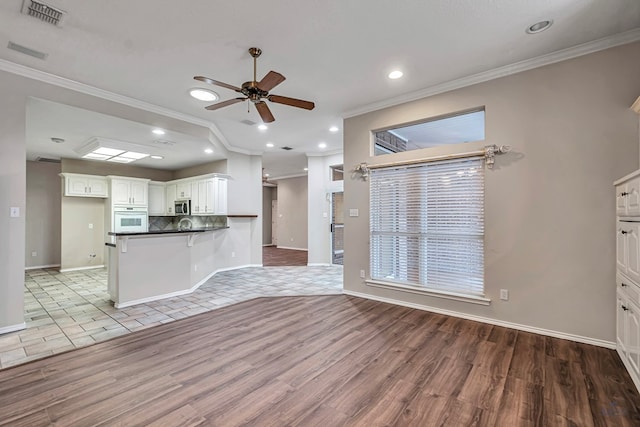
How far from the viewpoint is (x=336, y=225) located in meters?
7.77

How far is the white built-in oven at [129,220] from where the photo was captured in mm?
7078

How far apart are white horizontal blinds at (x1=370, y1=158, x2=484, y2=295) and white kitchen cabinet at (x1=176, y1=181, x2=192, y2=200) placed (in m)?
4.99

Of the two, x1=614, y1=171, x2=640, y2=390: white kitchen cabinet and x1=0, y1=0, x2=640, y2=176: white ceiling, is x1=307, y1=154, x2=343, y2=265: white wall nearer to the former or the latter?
x1=0, y1=0, x2=640, y2=176: white ceiling

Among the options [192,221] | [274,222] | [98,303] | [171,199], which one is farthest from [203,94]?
[274,222]

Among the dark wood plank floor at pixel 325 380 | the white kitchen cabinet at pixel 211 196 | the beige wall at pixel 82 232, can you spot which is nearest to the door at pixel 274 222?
the white kitchen cabinet at pixel 211 196

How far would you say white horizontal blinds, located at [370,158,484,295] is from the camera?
3.49 metres

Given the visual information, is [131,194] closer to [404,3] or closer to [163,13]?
[163,13]

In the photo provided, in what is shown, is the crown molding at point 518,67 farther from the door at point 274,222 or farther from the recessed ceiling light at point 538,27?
the door at point 274,222

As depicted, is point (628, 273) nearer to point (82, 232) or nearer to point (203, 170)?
point (203, 170)

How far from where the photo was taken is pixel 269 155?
7730 mm

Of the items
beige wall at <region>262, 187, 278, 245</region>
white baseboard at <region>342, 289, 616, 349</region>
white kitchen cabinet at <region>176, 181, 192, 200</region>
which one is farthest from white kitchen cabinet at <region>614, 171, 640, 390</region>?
beige wall at <region>262, 187, 278, 245</region>

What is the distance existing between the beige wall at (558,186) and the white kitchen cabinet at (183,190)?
6084 mm

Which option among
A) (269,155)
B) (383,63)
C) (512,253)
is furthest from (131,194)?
(512,253)

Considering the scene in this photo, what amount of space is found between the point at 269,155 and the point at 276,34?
5.18 meters
